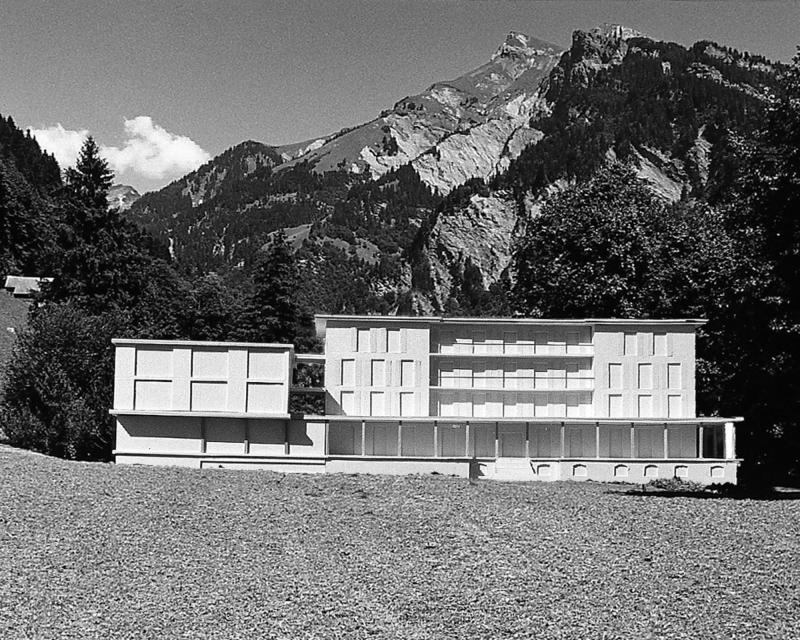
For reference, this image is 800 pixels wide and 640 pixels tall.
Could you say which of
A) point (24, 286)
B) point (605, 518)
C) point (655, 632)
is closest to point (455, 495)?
point (605, 518)

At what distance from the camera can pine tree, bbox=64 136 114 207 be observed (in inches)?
2756

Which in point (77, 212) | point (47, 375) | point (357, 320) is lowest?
point (47, 375)

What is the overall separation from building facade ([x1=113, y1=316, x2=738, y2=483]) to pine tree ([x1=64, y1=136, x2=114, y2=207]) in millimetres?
29747

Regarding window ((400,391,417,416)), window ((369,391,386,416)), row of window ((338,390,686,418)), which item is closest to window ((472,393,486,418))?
row of window ((338,390,686,418))

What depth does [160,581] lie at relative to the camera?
18.7 m

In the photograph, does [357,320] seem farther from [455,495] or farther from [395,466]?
[455,495]

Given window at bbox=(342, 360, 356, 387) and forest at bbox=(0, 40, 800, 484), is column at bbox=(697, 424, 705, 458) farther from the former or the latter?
window at bbox=(342, 360, 356, 387)

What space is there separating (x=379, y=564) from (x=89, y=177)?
57.2 metres

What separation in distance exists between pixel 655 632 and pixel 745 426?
36.0m

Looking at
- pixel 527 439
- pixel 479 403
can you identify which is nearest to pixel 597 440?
pixel 527 439

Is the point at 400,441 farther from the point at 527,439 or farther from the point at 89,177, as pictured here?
the point at 89,177

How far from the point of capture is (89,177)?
70.6 metres

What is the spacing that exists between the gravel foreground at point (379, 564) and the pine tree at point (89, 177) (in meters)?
43.6

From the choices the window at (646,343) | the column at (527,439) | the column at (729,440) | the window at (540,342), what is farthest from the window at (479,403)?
the column at (729,440)
